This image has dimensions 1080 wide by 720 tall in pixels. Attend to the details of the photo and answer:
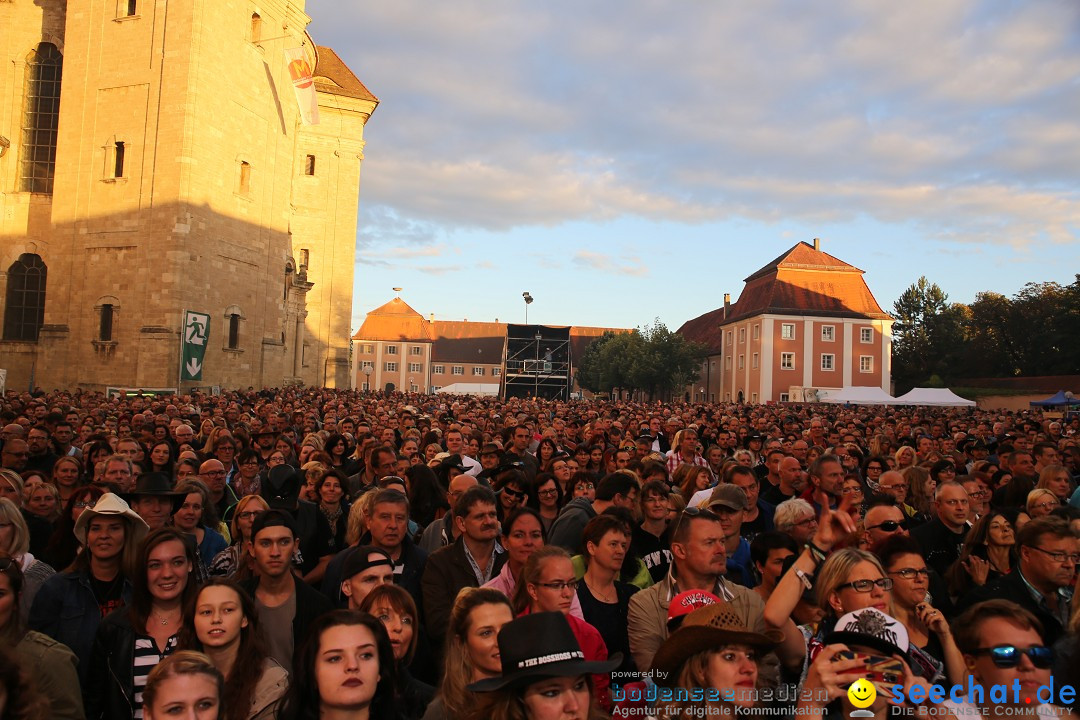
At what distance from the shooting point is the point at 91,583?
4770 mm

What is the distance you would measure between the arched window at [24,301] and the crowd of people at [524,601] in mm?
30125

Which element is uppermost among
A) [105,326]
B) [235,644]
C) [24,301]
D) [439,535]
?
[24,301]

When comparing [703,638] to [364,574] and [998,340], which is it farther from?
[998,340]

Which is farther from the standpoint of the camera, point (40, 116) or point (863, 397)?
point (863, 397)

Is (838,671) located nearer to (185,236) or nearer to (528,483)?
(528,483)

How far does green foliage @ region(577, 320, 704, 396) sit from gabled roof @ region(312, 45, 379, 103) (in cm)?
3452

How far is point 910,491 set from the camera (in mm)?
8609

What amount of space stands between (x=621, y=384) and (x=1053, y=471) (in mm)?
68475

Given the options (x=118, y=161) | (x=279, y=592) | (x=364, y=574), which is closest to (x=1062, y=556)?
(x=364, y=574)

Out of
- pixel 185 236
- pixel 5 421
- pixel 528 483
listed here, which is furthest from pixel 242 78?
pixel 528 483

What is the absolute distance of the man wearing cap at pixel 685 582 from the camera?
415 cm

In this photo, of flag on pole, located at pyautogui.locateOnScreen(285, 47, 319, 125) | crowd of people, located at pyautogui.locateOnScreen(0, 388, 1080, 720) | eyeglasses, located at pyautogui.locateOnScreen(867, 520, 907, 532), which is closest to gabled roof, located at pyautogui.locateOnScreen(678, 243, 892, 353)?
flag on pole, located at pyautogui.locateOnScreen(285, 47, 319, 125)

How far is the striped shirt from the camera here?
3.86 m

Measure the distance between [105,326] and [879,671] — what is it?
111 feet
